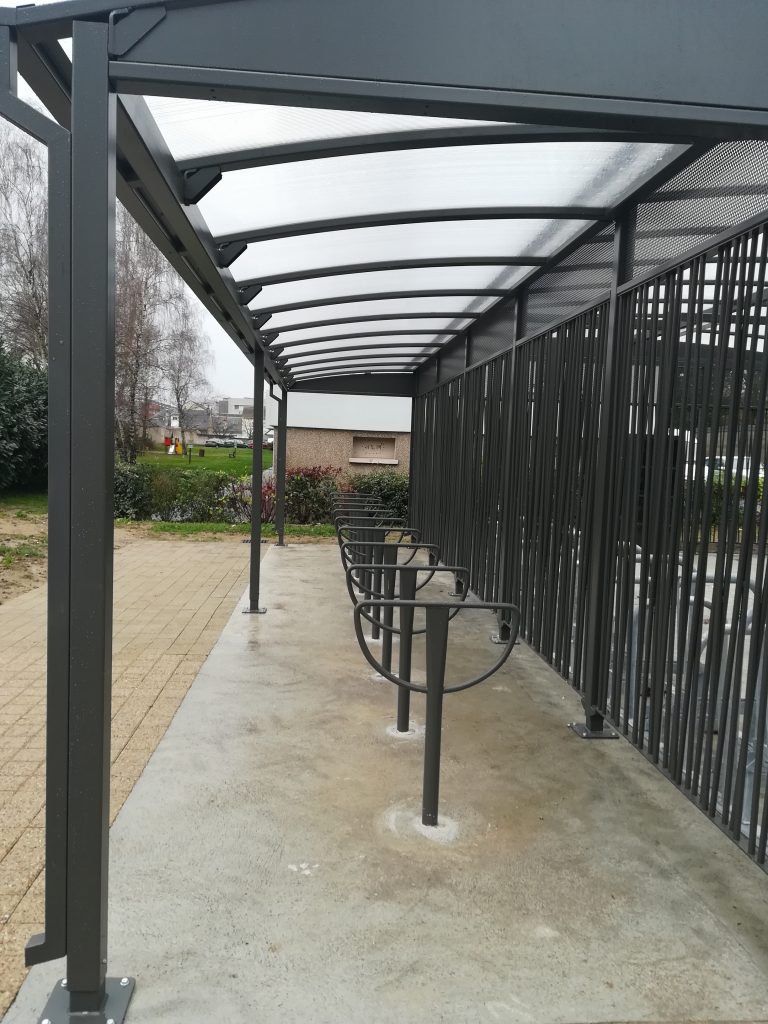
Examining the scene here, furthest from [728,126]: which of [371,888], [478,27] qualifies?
[371,888]

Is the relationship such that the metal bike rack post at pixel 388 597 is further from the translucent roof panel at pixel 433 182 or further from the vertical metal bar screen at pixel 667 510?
the translucent roof panel at pixel 433 182

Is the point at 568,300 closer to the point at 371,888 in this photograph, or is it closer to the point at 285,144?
the point at 285,144

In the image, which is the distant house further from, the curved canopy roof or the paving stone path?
the curved canopy roof

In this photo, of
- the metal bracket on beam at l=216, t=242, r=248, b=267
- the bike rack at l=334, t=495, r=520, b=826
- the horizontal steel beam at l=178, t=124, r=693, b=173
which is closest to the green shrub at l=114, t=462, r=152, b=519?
the bike rack at l=334, t=495, r=520, b=826

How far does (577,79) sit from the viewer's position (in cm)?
181

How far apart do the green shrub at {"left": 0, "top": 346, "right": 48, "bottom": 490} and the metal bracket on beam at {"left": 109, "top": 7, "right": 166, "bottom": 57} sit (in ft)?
52.8

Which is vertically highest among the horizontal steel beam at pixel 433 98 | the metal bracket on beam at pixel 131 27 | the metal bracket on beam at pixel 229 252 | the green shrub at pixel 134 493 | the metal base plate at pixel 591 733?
the metal bracket on beam at pixel 229 252

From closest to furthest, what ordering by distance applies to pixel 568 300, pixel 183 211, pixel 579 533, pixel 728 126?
pixel 728 126
pixel 183 211
pixel 579 533
pixel 568 300

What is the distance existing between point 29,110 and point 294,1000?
2414 millimetres

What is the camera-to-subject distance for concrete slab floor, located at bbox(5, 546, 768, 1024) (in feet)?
6.53

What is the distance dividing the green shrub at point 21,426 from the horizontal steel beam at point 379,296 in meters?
12.8

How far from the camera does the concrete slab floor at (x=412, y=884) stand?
199cm

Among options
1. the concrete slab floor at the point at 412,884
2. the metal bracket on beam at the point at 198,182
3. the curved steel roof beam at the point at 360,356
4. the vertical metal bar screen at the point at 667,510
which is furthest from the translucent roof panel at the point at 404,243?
the curved steel roof beam at the point at 360,356

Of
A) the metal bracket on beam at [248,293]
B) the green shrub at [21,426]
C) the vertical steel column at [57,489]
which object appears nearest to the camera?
the vertical steel column at [57,489]
